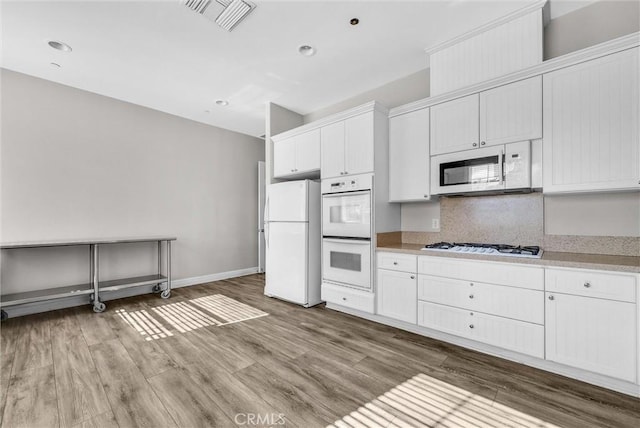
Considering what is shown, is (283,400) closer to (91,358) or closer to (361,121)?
(91,358)

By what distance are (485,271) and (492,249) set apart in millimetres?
273

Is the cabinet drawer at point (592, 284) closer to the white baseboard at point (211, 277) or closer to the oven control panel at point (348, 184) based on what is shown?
the oven control panel at point (348, 184)

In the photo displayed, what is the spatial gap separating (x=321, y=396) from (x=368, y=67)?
130 inches

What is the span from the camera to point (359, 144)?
10.5 ft

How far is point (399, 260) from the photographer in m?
2.86

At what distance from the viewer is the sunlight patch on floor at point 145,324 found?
2.80 meters

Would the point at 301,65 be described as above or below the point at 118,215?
above

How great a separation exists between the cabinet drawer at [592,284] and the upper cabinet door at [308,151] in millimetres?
2618

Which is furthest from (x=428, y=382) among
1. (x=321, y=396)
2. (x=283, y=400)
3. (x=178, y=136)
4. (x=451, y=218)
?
(x=178, y=136)

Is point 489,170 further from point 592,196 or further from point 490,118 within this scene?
point 592,196

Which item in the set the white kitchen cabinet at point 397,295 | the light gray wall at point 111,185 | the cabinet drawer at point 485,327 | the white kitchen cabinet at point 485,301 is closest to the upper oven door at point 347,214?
the white kitchen cabinet at point 397,295

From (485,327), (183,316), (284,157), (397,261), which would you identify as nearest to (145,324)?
(183,316)

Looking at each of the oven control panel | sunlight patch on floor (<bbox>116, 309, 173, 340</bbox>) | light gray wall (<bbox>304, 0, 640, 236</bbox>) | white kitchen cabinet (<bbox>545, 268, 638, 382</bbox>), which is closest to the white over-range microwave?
light gray wall (<bbox>304, 0, 640, 236</bbox>)

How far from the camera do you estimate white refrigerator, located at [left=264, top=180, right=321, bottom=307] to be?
3648 mm
